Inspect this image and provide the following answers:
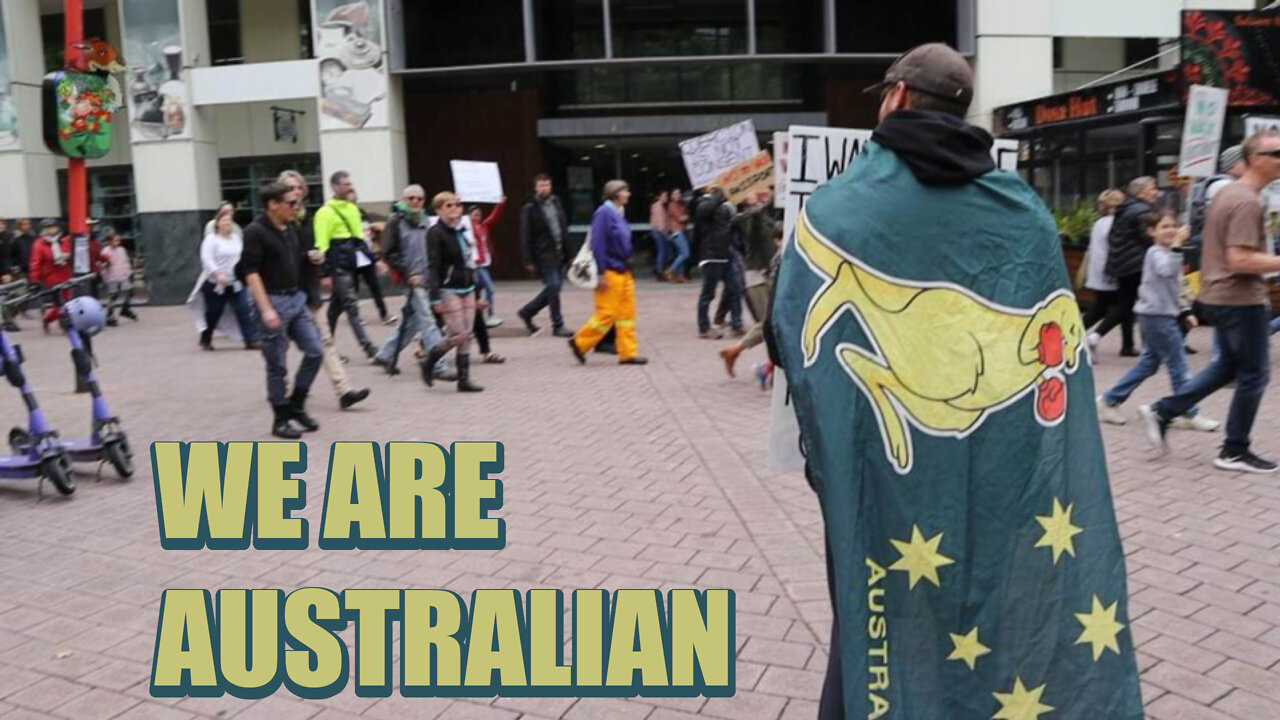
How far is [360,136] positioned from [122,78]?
4.89m

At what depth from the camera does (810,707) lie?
366 cm

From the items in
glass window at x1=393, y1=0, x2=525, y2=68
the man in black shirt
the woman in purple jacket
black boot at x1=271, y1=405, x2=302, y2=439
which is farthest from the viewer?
glass window at x1=393, y1=0, x2=525, y2=68

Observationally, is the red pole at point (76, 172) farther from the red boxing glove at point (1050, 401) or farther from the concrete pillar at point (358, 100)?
the concrete pillar at point (358, 100)

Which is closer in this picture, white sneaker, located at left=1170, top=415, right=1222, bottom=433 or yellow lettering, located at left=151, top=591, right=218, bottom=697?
yellow lettering, located at left=151, top=591, right=218, bottom=697

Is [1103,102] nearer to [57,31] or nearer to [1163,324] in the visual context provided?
[1163,324]

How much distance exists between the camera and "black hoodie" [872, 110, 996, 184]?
2.40 m

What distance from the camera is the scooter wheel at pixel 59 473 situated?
6.60 meters

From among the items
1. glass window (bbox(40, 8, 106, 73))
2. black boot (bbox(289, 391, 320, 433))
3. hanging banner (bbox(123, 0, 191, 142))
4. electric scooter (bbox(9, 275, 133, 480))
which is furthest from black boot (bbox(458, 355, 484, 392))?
glass window (bbox(40, 8, 106, 73))

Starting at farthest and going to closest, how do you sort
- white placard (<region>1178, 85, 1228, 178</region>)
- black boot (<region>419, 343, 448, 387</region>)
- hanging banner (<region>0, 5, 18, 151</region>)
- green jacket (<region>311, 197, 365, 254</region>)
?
hanging banner (<region>0, 5, 18, 151</region>)
green jacket (<region>311, 197, 365, 254</region>)
black boot (<region>419, 343, 448, 387</region>)
white placard (<region>1178, 85, 1228, 178</region>)

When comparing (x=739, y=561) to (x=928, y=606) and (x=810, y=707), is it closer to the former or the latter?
(x=810, y=707)

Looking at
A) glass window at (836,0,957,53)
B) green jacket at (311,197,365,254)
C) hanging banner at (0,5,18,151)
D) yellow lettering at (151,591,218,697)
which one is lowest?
yellow lettering at (151,591,218,697)

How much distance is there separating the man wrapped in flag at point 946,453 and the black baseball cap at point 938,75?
77 mm

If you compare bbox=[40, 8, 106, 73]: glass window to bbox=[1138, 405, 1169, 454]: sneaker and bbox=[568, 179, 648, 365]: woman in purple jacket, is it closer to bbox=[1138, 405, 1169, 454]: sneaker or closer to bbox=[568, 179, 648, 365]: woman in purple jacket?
bbox=[568, 179, 648, 365]: woman in purple jacket

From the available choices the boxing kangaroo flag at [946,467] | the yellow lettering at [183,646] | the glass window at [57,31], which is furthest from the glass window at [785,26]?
the boxing kangaroo flag at [946,467]
